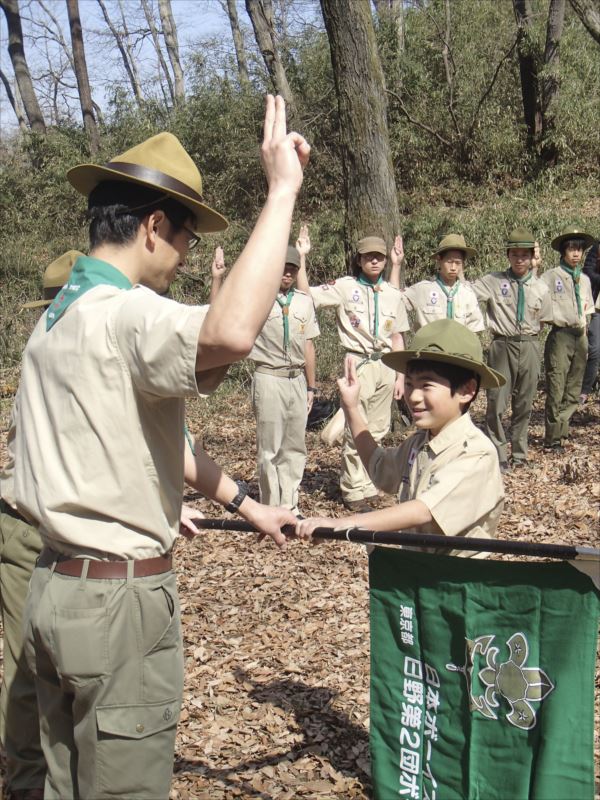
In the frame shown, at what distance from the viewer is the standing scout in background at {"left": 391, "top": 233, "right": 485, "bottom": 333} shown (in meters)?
9.53

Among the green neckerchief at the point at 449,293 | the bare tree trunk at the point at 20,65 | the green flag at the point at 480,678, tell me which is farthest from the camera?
the bare tree trunk at the point at 20,65

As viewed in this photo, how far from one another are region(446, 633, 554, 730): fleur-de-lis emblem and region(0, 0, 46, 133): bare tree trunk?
30230 mm

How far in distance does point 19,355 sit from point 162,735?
49.1ft

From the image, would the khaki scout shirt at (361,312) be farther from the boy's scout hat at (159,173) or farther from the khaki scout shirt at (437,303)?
the boy's scout hat at (159,173)

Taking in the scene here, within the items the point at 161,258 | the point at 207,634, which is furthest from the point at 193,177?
the point at 207,634

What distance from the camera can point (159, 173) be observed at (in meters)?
2.47

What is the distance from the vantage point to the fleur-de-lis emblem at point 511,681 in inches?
120

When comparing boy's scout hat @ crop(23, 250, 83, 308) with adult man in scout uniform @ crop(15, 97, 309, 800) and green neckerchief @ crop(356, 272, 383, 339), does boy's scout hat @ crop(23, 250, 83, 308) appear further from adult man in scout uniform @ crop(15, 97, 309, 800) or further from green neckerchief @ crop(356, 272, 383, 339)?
green neckerchief @ crop(356, 272, 383, 339)

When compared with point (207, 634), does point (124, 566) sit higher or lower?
higher

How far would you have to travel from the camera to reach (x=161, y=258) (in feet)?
8.41

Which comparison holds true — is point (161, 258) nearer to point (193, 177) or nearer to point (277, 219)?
point (193, 177)

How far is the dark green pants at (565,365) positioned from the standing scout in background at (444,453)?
24.1ft

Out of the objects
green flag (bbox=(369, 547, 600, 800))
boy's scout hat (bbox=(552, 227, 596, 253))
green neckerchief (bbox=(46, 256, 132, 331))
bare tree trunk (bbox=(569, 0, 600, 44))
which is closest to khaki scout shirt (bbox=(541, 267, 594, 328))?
boy's scout hat (bbox=(552, 227, 596, 253))

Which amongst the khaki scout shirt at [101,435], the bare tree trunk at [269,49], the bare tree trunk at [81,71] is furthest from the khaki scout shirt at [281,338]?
the bare tree trunk at [81,71]
